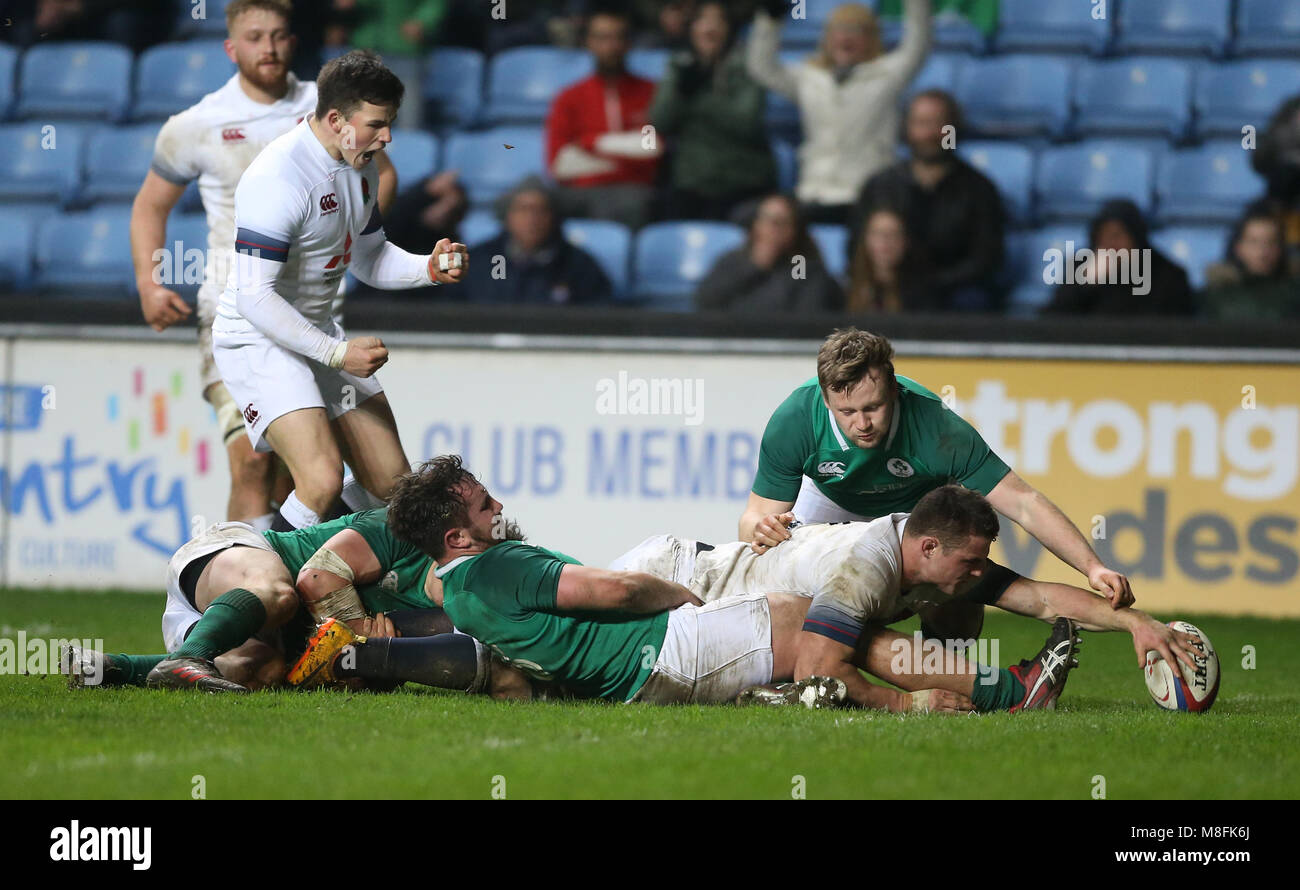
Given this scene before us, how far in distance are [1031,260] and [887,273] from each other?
4.40 feet

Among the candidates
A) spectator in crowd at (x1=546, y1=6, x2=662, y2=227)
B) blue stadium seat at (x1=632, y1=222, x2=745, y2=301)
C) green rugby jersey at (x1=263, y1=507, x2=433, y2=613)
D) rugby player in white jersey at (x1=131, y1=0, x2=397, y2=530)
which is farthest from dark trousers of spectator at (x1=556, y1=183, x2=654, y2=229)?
green rugby jersey at (x1=263, y1=507, x2=433, y2=613)

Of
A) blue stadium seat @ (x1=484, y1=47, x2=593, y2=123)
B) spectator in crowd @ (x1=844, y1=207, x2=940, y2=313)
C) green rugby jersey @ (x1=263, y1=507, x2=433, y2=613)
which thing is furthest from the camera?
blue stadium seat @ (x1=484, y1=47, x2=593, y2=123)

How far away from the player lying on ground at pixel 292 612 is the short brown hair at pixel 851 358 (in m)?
1.54

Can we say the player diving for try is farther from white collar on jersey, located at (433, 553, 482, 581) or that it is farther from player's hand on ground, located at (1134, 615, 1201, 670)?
white collar on jersey, located at (433, 553, 482, 581)

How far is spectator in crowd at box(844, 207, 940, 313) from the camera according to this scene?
10.2m

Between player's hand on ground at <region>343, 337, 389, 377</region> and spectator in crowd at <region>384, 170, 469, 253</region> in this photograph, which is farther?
spectator in crowd at <region>384, 170, 469, 253</region>

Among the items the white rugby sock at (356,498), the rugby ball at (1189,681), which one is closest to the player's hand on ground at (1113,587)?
the rugby ball at (1189,681)

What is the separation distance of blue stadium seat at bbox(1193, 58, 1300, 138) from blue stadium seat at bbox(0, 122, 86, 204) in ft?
26.2

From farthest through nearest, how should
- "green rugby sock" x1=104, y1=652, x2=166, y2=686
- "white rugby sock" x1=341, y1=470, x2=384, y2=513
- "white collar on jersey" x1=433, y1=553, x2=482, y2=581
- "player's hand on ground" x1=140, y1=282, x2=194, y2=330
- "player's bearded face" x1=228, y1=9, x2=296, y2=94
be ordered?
"player's bearded face" x1=228, y1=9, x2=296, y2=94 → "player's hand on ground" x1=140, y1=282, x2=194, y2=330 → "white rugby sock" x1=341, y1=470, x2=384, y2=513 → "green rugby sock" x1=104, y1=652, x2=166, y2=686 → "white collar on jersey" x1=433, y1=553, x2=482, y2=581

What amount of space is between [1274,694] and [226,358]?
450 centimetres

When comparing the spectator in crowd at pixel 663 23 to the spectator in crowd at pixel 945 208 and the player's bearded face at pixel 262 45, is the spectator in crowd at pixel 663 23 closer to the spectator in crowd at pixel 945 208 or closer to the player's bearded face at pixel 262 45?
the spectator in crowd at pixel 945 208

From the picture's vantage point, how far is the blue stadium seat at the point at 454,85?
41.3 ft

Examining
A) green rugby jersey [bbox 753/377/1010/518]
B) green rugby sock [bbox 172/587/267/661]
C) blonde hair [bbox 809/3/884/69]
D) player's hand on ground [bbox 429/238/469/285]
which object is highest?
blonde hair [bbox 809/3/884/69]

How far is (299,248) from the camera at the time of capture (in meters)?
6.96
